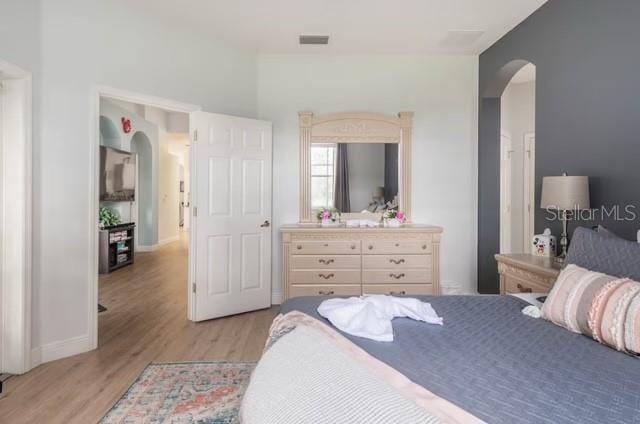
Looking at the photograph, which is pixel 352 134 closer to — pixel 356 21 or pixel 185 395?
pixel 356 21

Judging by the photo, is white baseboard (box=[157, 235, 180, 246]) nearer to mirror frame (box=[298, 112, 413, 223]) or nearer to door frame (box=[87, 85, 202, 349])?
mirror frame (box=[298, 112, 413, 223])

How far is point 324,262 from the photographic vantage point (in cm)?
356

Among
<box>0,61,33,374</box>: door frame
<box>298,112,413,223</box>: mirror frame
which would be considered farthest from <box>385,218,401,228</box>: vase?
<box>0,61,33,374</box>: door frame

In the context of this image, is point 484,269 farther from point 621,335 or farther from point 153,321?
point 153,321

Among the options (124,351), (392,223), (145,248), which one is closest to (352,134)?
(392,223)

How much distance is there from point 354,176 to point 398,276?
121cm

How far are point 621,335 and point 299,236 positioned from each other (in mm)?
2625

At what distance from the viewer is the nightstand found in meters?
2.32

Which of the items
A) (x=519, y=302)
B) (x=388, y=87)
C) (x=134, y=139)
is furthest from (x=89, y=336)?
(x=134, y=139)

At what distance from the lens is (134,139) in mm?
7270

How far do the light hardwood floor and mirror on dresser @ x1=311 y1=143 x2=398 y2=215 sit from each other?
1393mm

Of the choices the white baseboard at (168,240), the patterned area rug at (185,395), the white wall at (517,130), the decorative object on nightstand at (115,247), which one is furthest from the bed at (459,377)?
the white baseboard at (168,240)

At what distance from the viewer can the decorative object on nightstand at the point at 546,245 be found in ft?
8.95
